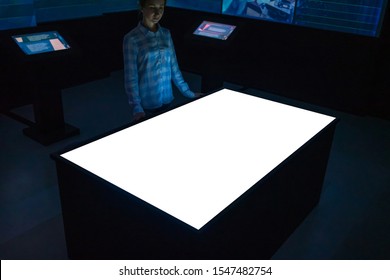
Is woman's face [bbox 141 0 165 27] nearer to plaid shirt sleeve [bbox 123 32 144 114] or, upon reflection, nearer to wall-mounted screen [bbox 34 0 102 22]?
plaid shirt sleeve [bbox 123 32 144 114]

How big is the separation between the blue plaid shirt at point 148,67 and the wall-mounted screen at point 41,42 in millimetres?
1451

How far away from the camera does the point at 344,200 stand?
2.93 m

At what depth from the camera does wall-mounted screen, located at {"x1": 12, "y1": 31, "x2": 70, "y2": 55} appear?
3336 millimetres

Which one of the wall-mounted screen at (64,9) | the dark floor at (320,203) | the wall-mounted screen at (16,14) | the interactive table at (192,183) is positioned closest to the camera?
the interactive table at (192,183)

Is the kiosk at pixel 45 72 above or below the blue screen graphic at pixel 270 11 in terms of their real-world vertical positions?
below

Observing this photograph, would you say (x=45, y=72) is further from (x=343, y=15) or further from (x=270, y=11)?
(x=343, y=15)

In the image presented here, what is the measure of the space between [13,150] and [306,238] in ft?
8.67

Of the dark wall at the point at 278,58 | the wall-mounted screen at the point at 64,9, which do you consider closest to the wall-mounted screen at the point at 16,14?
the dark wall at the point at 278,58

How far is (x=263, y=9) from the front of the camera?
199 inches

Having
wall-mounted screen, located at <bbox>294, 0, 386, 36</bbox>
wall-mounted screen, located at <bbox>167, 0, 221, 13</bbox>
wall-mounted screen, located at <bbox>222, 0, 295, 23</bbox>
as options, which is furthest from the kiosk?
wall-mounted screen, located at <bbox>294, 0, 386, 36</bbox>

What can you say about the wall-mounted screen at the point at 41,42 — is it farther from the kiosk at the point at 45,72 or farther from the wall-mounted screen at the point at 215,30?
the wall-mounted screen at the point at 215,30

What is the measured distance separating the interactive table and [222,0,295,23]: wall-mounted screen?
290 cm

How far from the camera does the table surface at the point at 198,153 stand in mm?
1485

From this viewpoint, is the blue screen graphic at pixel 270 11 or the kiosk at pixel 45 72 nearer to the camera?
the kiosk at pixel 45 72
